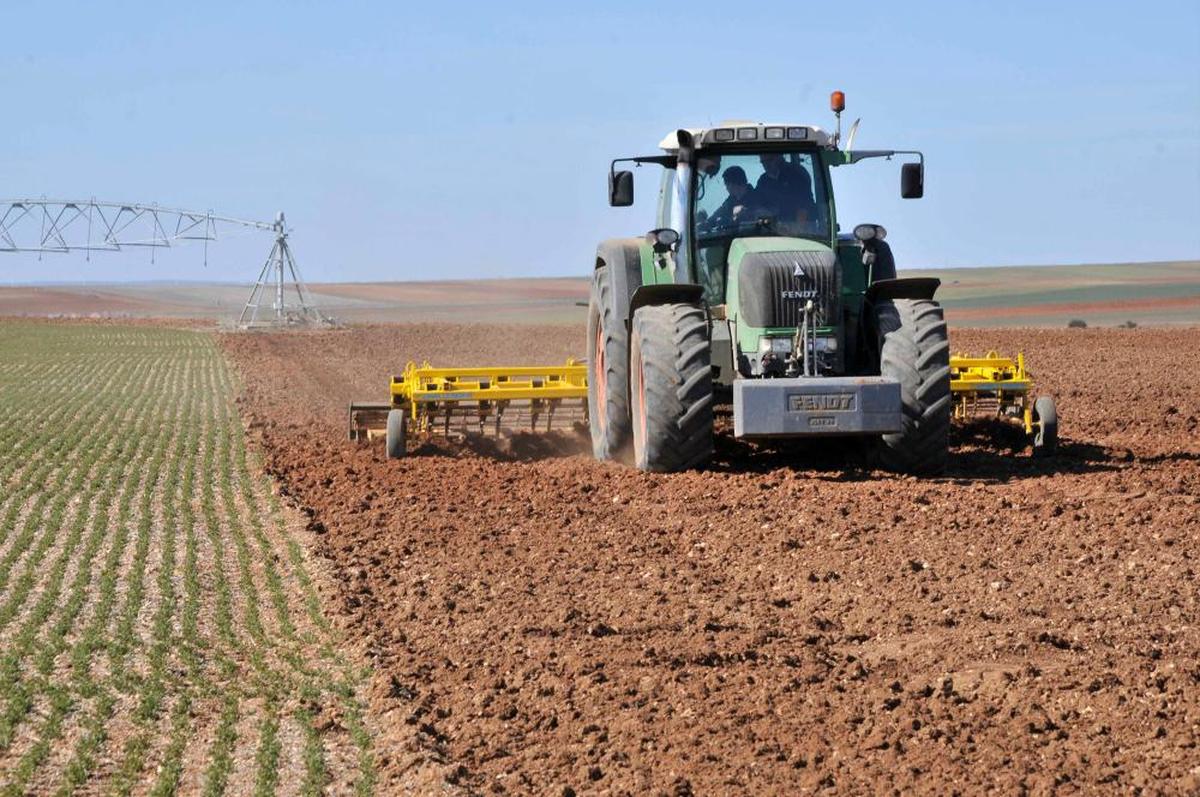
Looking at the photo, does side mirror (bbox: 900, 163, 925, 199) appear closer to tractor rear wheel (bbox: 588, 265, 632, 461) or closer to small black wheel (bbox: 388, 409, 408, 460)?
tractor rear wheel (bbox: 588, 265, 632, 461)

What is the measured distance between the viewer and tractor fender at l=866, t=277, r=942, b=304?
11805mm

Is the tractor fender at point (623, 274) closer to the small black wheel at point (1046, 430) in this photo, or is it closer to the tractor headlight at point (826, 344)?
the tractor headlight at point (826, 344)

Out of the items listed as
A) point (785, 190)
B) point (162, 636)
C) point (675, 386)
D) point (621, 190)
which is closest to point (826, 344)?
point (675, 386)

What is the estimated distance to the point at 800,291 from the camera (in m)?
11.6

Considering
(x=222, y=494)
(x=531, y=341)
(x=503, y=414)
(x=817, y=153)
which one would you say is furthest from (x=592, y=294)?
(x=531, y=341)

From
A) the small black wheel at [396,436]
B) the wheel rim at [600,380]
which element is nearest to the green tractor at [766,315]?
the wheel rim at [600,380]

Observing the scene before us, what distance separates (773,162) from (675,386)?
1.93 m

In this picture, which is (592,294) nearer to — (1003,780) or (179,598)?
(179,598)

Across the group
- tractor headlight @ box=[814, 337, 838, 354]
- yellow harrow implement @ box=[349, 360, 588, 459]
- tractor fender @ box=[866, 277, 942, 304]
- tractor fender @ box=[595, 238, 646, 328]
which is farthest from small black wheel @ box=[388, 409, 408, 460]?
tractor fender @ box=[866, 277, 942, 304]

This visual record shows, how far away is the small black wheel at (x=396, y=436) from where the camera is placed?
1419cm

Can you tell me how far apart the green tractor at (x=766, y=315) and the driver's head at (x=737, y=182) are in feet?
0.03

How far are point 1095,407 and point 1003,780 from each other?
45.7 ft

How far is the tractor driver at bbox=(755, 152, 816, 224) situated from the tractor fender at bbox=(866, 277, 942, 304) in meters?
0.76

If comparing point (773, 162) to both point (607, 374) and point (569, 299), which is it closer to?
point (607, 374)
